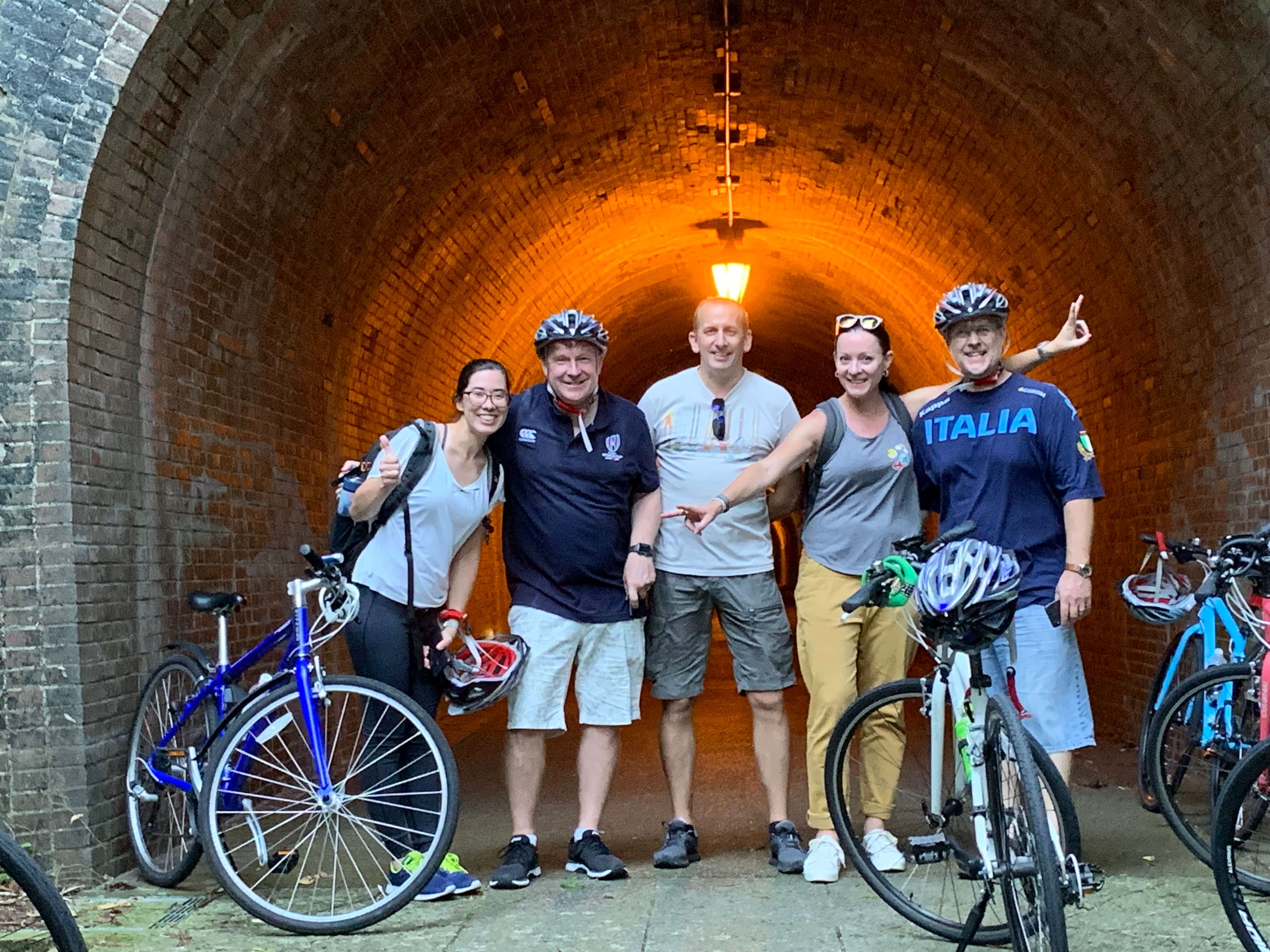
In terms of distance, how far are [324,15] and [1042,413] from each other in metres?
3.97

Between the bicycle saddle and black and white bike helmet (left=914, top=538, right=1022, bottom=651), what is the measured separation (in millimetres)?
2878

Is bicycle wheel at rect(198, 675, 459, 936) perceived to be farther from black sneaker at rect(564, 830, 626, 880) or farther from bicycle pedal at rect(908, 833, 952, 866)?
bicycle pedal at rect(908, 833, 952, 866)

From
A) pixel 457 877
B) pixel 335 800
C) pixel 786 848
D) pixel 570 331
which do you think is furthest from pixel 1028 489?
pixel 335 800

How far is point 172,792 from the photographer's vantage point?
6.15 m

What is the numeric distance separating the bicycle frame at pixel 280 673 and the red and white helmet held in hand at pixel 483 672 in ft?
2.05

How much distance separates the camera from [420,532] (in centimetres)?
548

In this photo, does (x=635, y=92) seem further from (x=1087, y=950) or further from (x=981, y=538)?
(x=1087, y=950)

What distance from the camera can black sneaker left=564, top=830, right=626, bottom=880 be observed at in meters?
5.62

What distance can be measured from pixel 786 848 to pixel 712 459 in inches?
63.7

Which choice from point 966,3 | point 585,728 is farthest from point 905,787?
point 966,3

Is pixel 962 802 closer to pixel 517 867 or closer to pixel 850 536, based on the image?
pixel 850 536

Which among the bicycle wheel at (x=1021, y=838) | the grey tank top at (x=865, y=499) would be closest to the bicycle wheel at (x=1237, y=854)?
the bicycle wheel at (x=1021, y=838)

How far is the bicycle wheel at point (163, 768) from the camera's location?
18.7 ft

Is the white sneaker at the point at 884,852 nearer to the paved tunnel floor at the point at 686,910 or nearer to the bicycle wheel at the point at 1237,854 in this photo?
the paved tunnel floor at the point at 686,910
